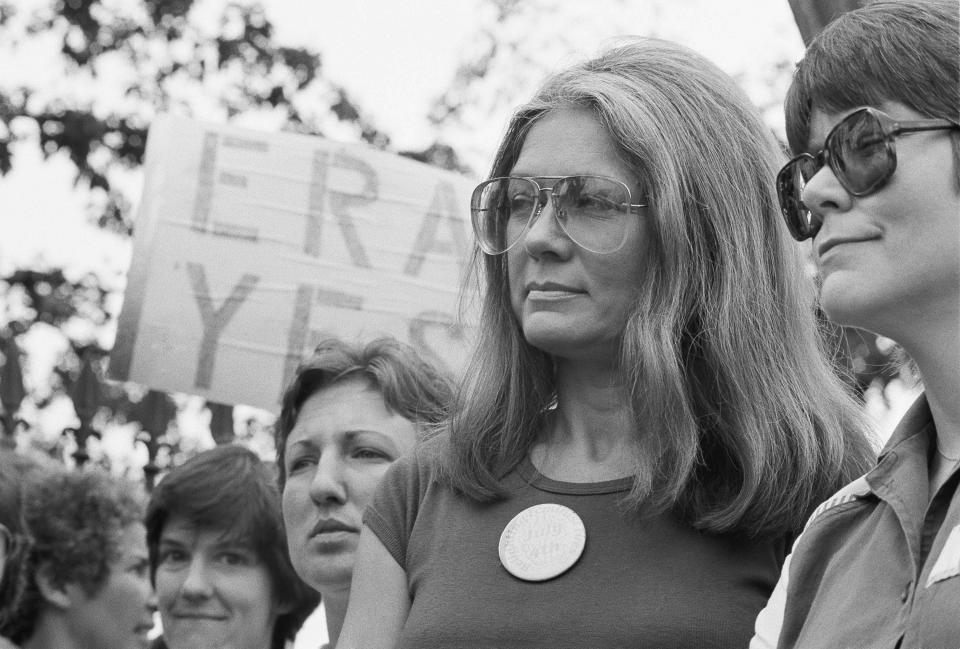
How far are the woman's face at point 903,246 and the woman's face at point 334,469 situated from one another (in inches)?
62.2

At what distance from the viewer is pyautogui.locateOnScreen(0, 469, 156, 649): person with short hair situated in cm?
441

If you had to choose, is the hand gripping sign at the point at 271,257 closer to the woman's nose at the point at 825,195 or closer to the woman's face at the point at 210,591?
the woman's face at the point at 210,591

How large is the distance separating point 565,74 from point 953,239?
1050 mm

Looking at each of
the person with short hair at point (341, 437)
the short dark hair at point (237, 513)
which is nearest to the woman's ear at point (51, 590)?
the short dark hair at point (237, 513)

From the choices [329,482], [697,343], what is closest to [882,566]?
[697,343]

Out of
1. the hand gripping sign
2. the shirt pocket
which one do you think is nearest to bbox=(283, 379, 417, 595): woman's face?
the hand gripping sign

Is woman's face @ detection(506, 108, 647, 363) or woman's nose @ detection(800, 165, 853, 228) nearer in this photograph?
woman's nose @ detection(800, 165, 853, 228)

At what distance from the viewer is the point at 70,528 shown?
4.53 meters

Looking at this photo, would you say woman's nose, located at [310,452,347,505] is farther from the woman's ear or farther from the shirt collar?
the shirt collar

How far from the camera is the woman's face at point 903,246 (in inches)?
72.4

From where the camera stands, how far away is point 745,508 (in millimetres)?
2314

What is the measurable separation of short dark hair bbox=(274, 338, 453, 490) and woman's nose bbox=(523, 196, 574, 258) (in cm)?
100

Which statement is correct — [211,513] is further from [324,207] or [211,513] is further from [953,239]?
[953,239]

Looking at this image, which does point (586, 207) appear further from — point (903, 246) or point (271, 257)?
point (271, 257)
